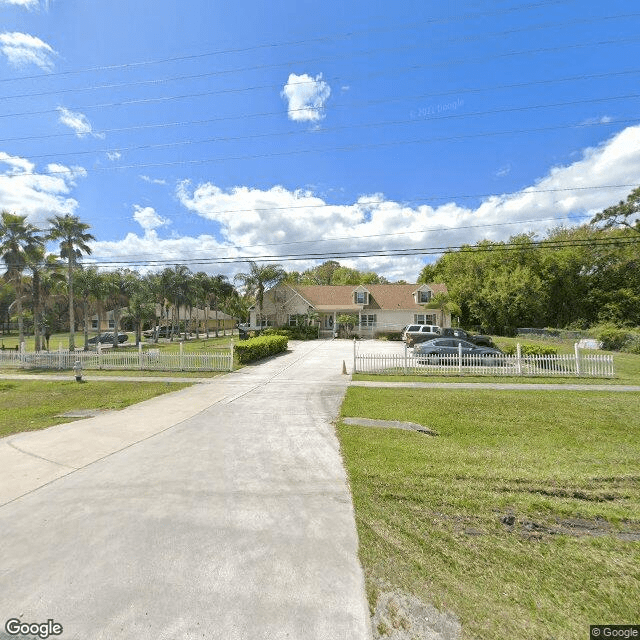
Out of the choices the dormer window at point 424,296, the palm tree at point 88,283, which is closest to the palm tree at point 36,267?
the palm tree at point 88,283

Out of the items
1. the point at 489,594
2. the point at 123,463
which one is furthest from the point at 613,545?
the point at 123,463

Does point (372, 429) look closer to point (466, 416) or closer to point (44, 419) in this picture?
point (466, 416)

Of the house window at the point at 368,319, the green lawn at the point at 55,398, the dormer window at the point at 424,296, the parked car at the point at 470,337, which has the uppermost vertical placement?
the dormer window at the point at 424,296

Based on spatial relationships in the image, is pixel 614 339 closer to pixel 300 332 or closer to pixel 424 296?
pixel 424 296

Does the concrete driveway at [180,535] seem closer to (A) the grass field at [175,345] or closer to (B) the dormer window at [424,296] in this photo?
(A) the grass field at [175,345]

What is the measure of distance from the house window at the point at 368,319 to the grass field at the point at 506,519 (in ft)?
106

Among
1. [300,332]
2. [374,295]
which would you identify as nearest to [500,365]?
[300,332]

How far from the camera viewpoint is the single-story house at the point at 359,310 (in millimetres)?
40125

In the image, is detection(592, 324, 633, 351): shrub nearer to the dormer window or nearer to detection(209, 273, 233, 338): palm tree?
the dormer window

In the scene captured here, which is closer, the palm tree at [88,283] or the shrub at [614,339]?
the shrub at [614,339]

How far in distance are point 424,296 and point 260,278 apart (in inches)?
781

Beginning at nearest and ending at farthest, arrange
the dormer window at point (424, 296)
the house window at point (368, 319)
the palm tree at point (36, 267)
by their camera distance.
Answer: the palm tree at point (36, 267) → the dormer window at point (424, 296) → the house window at point (368, 319)

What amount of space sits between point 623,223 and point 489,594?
51699 mm

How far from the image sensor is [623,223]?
3941cm
